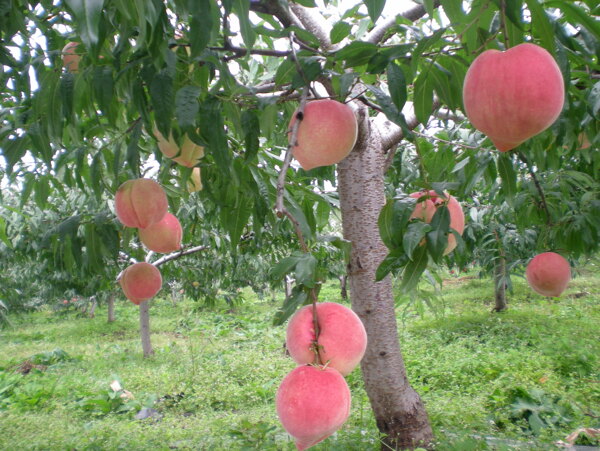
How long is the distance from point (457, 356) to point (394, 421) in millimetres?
4170

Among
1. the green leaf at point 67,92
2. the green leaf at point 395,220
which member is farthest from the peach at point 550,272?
the green leaf at point 67,92

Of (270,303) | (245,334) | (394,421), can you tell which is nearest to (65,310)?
(270,303)

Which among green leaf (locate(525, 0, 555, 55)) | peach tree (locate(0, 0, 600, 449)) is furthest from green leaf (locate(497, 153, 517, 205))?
green leaf (locate(525, 0, 555, 55))

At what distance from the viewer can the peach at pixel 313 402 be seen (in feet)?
2.30

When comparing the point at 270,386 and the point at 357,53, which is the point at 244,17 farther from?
the point at 270,386

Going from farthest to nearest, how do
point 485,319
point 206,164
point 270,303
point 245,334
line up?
point 270,303, point 245,334, point 485,319, point 206,164

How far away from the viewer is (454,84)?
0.97m

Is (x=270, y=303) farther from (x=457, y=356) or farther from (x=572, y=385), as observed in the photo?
(x=572, y=385)

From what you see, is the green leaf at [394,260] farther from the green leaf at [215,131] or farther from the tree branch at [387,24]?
the tree branch at [387,24]

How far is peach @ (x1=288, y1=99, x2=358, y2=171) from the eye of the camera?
33.9 inches

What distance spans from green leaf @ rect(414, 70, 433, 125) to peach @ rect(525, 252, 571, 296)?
5.21 ft

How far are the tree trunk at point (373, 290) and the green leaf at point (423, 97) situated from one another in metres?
0.40

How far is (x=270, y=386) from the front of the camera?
16.3 feet

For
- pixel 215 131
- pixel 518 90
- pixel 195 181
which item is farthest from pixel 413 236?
pixel 195 181
